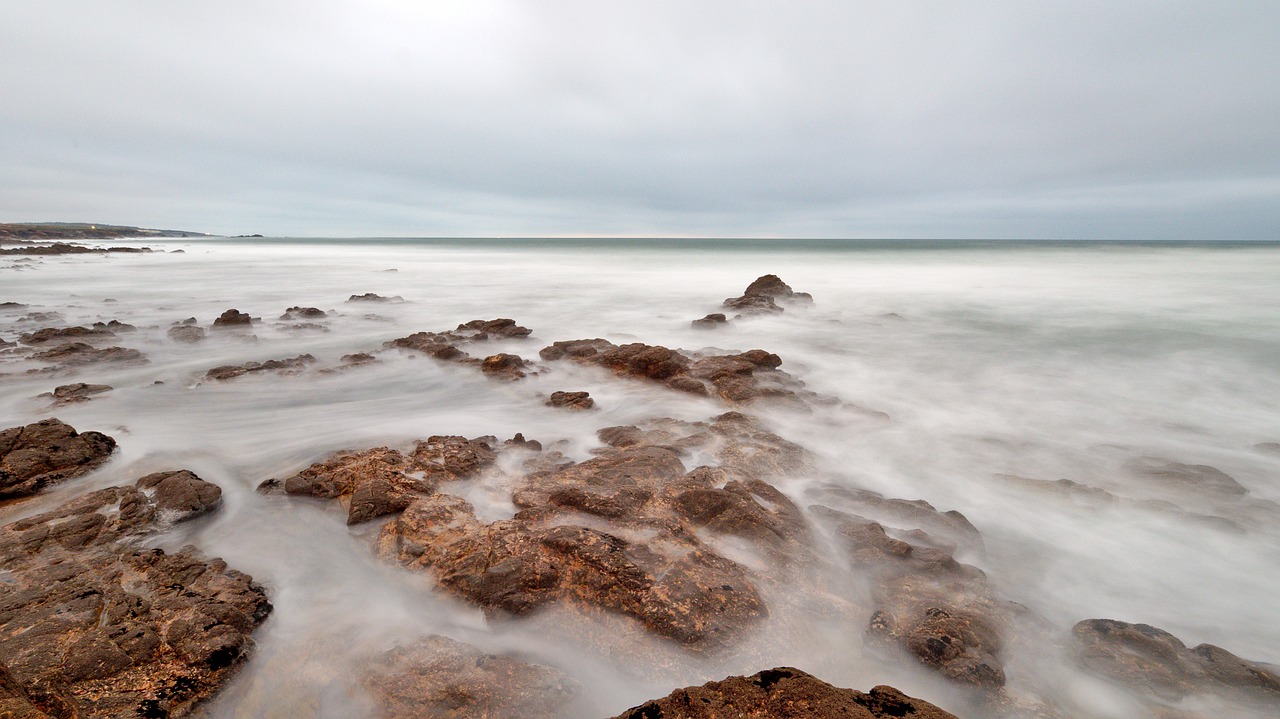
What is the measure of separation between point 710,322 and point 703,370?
5207 mm

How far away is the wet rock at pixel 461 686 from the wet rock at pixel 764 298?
12.6 m

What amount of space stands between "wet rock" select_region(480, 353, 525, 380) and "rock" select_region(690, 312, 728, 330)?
554 centimetres

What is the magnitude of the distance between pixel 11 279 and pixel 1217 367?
37009 mm

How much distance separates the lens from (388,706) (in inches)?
94.3

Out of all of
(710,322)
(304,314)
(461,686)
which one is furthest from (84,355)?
(710,322)

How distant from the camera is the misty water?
9.25 feet

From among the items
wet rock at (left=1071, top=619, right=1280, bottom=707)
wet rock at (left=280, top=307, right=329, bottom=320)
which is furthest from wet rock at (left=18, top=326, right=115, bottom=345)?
wet rock at (left=1071, top=619, right=1280, bottom=707)

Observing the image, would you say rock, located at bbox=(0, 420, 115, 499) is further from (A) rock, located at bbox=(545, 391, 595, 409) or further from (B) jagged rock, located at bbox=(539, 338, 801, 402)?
(B) jagged rock, located at bbox=(539, 338, 801, 402)

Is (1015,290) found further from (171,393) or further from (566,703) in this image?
(171,393)

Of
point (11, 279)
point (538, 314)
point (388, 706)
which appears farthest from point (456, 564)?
point (11, 279)

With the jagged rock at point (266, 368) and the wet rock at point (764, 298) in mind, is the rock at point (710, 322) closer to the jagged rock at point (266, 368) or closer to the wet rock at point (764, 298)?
the wet rock at point (764, 298)

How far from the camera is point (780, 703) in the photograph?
6.46 ft

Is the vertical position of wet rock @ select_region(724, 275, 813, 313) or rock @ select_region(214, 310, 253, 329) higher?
wet rock @ select_region(724, 275, 813, 313)

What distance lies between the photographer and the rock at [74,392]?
6219 millimetres
